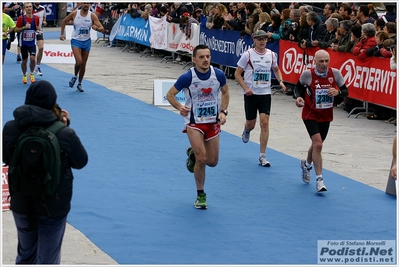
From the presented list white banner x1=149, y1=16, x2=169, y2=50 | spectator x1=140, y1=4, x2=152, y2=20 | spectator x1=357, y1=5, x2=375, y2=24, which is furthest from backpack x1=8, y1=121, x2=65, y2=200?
spectator x1=140, y1=4, x2=152, y2=20

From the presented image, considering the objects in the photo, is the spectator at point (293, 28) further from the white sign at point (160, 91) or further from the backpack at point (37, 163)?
the backpack at point (37, 163)

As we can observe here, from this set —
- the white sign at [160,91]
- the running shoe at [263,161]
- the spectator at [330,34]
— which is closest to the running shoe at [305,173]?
the running shoe at [263,161]

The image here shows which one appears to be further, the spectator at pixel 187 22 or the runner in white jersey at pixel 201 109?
the spectator at pixel 187 22

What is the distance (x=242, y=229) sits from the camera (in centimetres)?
876

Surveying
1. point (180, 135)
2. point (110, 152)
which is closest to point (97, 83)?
point (180, 135)

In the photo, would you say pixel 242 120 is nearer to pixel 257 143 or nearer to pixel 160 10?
pixel 257 143

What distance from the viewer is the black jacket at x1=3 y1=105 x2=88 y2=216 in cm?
622

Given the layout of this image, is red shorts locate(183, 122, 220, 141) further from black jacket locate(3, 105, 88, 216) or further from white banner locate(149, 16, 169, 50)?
white banner locate(149, 16, 169, 50)

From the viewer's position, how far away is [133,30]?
96.8 feet

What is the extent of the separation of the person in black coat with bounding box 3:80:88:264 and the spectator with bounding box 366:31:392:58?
33.3ft

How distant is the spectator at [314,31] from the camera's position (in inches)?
706

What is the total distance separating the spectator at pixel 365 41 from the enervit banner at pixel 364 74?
162 mm

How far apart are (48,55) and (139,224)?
14741 millimetres

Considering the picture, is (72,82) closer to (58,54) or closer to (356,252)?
(58,54)
